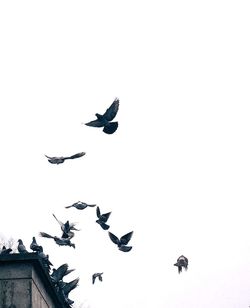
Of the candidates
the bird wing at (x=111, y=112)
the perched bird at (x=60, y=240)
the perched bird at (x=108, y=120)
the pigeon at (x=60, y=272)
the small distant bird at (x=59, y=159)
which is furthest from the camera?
the perched bird at (x=60, y=240)

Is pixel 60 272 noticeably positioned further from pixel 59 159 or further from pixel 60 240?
pixel 59 159

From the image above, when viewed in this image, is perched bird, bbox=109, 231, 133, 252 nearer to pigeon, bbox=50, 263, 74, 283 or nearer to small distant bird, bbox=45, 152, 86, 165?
pigeon, bbox=50, 263, 74, 283

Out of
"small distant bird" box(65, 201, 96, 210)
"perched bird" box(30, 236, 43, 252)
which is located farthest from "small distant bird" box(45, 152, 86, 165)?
"perched bird" box(30, 236, 43, 252)

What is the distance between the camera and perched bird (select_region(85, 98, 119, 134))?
14.5 metres

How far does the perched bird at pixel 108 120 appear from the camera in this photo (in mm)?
14515

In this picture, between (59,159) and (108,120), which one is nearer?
(108,120)

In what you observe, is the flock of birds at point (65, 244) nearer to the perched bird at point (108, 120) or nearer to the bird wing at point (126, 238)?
the bird wing at point (126, 238)

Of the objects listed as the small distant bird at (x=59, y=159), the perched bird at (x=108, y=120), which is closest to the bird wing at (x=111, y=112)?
the perched bird at (x=108, y=120)

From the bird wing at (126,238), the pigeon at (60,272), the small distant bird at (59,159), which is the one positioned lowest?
the pigeon at (60,272)

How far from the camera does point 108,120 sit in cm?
1480

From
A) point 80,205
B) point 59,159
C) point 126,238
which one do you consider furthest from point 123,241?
point 59,159

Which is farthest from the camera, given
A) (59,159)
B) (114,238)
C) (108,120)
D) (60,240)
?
(60,240)

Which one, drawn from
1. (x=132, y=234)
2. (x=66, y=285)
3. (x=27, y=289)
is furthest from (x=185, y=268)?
(x=27, y=289)

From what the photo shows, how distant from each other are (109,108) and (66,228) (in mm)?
4681
